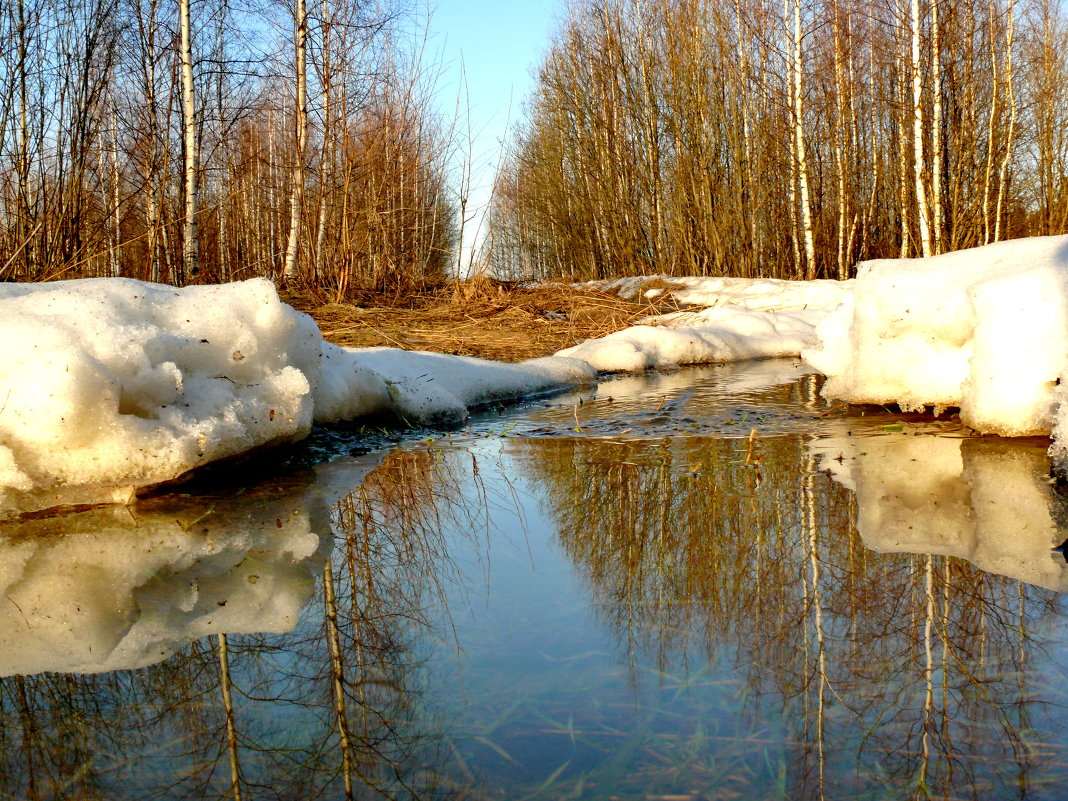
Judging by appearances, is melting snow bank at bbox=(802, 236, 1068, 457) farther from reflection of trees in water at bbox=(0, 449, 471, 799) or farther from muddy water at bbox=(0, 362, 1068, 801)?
reflection of trees in water at bbox=(0, 449, 471, 799)

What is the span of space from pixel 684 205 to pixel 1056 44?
10.8 meters

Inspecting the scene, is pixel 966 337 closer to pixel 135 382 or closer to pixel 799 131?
pixel 135 382

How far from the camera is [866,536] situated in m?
1.99

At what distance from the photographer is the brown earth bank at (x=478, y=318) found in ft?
22.2

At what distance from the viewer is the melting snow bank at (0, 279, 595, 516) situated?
2.32 meters

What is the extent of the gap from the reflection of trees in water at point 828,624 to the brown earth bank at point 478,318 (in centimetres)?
437

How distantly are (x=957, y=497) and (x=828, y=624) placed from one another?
43.1 inches

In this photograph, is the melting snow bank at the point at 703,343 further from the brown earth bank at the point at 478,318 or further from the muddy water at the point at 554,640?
the muddy water at the point at 554,640

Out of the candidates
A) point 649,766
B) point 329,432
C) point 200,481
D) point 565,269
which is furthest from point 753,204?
point 649,766

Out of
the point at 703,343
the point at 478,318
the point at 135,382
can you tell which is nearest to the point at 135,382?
the point at 135,382

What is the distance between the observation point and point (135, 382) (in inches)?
100

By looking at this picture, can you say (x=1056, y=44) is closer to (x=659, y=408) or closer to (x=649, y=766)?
(x=659, y=408)

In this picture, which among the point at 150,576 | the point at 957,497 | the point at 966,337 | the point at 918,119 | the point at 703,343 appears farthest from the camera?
the point at 918,119

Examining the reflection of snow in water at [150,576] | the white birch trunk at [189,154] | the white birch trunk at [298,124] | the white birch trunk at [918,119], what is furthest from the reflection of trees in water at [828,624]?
the white birch trunk at [918,119]
